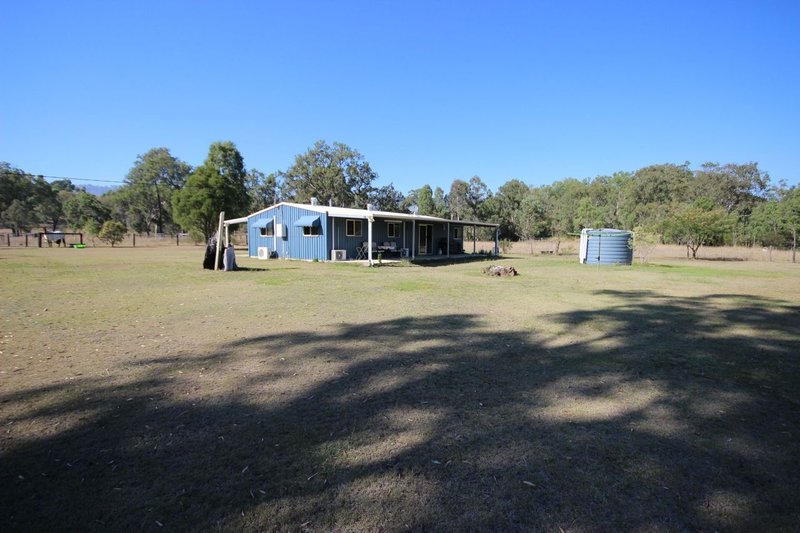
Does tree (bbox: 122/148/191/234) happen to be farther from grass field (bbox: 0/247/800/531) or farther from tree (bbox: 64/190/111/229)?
grass field (bbox: 0/247/800/531)

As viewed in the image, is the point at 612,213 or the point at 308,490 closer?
the point at 308,490

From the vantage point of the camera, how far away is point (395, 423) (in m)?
3.26

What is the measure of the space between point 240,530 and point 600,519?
1.84 meters

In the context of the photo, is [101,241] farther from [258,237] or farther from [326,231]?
[326,231]

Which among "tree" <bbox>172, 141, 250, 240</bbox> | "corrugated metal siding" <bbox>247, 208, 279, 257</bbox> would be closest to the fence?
"tree" <bbox>172, 141, 250, 240</bbox>

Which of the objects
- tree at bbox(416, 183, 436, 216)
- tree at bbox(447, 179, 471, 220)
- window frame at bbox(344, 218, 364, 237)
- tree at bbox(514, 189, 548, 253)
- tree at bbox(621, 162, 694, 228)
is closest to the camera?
window frame at bbox(344, 218, 364, 237)

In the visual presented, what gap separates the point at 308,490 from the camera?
7.82 feet

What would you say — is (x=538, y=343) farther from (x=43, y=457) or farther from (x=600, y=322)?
(x=43, y=457)

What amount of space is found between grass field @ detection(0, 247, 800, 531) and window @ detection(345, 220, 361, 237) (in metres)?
15.2

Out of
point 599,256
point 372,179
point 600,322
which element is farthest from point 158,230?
point 600,322

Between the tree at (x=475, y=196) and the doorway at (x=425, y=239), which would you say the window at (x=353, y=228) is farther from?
the tree at (x=475, y=196)

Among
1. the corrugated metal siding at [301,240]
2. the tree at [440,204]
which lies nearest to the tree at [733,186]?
the tree at [440,204]

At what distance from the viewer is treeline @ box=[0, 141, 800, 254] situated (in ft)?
120

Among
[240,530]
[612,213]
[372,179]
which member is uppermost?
[372,179]
